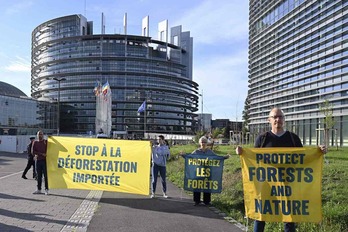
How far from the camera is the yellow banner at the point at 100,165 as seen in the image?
384 inches

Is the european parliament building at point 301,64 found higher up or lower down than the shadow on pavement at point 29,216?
higher up

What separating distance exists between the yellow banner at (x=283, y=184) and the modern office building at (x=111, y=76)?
11271 centimetres

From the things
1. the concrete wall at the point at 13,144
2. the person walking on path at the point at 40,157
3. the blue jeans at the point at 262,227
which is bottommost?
the concrete wall at the point at 13,144

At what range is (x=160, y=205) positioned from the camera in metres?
9.33

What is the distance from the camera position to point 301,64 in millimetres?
65250

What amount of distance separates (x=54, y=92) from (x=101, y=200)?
414 feet

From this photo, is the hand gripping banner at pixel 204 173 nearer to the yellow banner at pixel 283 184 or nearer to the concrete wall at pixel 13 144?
the yellow banner at pixel 283 184

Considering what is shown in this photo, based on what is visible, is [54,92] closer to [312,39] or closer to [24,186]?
[312,39]

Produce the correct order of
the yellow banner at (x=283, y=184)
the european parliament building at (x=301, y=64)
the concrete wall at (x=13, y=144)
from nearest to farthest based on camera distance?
the yellow banner at (x=283, y=184) < the concrete wall at (x=13, y=144) < the european parliament building at (x=301, y=64)

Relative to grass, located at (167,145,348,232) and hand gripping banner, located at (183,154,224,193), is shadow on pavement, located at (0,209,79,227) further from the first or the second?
grass, located at (167,145,348,232)

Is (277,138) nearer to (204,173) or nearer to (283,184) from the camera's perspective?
(283,184)

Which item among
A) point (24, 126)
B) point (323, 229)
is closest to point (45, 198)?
point (323, 229)

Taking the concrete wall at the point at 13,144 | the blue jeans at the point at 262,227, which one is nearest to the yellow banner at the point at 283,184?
the blue jeans at the point at 262,227

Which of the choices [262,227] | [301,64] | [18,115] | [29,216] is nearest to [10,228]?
Result: [29,216]
